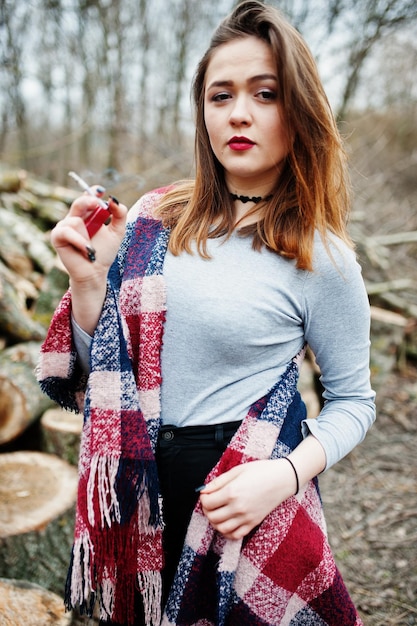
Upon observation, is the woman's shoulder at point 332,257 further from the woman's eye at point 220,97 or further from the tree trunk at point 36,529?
the tree trunk at point 36,529

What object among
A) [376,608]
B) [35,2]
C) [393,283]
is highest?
[35,2]

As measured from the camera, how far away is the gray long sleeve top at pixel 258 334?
110 centimetres

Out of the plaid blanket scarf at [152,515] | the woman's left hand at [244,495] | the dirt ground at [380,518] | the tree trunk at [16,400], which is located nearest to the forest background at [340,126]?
the dirt ground at [380,518]

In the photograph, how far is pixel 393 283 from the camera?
4957mm

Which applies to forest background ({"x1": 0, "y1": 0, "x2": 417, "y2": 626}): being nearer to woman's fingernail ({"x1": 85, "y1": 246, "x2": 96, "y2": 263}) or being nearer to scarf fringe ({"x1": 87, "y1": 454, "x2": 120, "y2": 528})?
woman's fingernail ({"x1": 85, "y1": 246, "x2": 96, "y2": 263})

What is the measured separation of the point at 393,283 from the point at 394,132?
5740mm

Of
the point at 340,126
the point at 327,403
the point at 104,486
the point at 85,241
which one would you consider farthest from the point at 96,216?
the point at 340,126

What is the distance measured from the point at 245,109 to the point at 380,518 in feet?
9.08

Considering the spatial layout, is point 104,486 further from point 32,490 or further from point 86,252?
point 32,490

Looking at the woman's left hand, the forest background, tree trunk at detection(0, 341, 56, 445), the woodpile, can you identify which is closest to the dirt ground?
the forest background

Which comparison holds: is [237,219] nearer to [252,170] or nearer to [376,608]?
[252,170]

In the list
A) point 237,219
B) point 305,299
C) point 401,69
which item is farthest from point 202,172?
point 401,69

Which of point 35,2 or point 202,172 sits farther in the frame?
point 35,2

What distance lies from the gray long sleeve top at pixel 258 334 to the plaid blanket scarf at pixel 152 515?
42 mm
